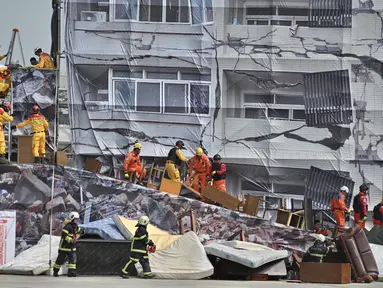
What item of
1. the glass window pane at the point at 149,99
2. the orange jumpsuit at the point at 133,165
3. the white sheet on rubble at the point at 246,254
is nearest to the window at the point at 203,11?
the glass window pane at the point at 149,99

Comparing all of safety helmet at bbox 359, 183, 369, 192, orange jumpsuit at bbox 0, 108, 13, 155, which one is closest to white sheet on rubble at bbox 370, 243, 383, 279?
safety helmet at bbox 359, 183, 369, 192

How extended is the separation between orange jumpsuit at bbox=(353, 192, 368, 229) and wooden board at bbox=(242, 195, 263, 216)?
7.98ft

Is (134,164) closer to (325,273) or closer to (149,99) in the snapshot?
(149,99)

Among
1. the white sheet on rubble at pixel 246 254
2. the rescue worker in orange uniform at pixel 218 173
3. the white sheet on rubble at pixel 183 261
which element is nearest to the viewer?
the white sheet on rubble at pixel 183 261

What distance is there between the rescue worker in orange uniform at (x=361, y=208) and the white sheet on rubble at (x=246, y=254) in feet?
13.4

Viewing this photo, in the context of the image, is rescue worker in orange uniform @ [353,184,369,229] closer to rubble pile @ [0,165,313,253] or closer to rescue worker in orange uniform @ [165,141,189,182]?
rubble pile @ [0,165,313,253]

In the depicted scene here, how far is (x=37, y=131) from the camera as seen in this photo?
29.3 meters

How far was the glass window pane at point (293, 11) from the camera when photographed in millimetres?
32125

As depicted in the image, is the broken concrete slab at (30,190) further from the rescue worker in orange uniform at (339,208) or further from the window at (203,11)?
the rescue worker in orange uniform at (339,208)

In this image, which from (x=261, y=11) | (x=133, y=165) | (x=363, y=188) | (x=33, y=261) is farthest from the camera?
(x=261, y=11)

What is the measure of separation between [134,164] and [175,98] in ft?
8.73

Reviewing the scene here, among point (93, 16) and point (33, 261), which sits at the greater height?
point (93, 16)

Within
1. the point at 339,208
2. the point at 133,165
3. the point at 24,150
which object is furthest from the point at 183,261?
the point at 339,208

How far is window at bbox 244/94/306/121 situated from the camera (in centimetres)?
3177
